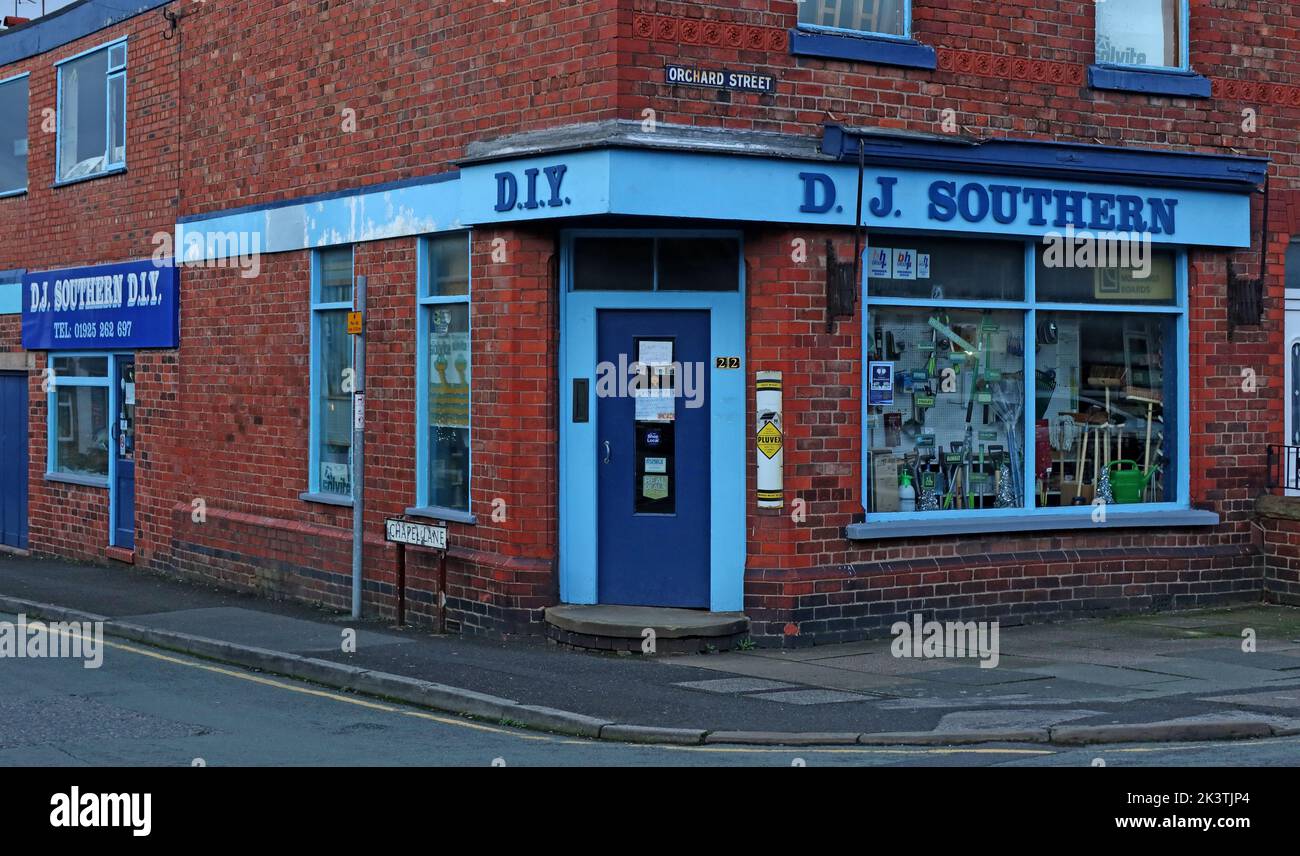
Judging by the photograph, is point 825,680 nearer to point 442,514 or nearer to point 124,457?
point 442,514

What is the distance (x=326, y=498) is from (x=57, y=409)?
7.18 metres

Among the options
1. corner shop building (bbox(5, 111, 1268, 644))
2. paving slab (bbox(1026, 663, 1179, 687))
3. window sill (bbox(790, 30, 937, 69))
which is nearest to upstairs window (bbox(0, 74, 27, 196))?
corner shop building (bbox(5, 111, 1268, 644))

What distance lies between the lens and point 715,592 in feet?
43.4

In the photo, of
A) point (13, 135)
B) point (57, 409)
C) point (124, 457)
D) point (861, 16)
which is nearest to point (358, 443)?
point (861, 16)

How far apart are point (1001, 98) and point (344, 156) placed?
6.22m

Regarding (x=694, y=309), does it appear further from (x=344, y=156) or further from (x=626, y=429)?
(x=344, y=156)

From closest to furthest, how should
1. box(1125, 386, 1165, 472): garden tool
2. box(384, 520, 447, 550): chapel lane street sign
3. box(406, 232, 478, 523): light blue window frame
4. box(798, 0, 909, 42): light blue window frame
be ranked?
box(798, 0, 909, 42): light blue window frame
box(384, 520, 447, 550): chapel lane street sign
box(406, 232, 478, 523): light blue window frame
box(1125, 386, 1165, 472): garden tool

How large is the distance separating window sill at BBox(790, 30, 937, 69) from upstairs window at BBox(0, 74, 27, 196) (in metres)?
13.2

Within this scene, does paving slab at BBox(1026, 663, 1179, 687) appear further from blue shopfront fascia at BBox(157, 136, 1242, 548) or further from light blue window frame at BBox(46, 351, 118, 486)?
light blue window frame at BBox(46, 351, 118, 486)

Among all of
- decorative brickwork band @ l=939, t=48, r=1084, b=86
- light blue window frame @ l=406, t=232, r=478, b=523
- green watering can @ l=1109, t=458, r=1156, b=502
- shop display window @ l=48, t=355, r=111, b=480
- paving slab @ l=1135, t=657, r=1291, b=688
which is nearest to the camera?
paving slab @ l=1135, t=657, r=1291, b=688

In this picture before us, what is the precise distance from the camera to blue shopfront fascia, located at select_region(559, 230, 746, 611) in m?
13.2

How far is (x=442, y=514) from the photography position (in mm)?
14258

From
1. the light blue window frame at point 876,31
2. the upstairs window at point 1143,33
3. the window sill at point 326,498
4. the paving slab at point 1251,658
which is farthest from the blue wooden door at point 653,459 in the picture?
the upstairs window at point 1143,33
